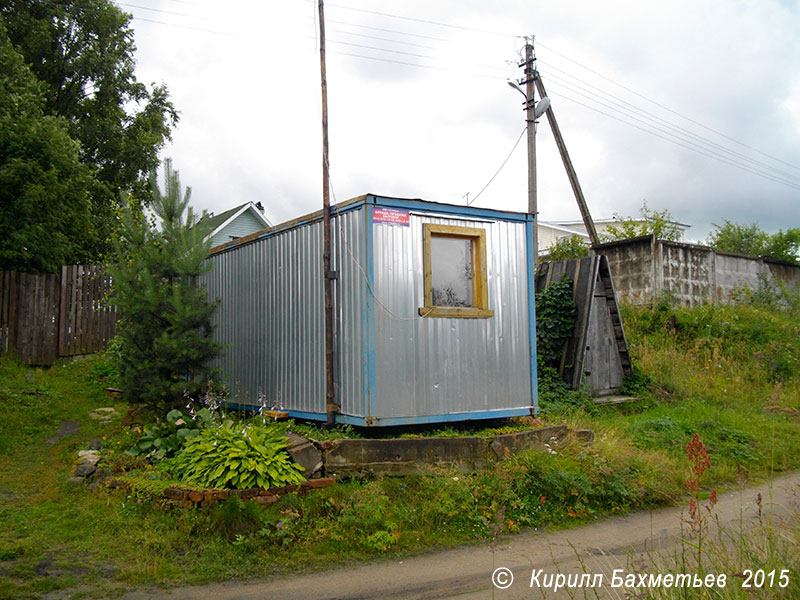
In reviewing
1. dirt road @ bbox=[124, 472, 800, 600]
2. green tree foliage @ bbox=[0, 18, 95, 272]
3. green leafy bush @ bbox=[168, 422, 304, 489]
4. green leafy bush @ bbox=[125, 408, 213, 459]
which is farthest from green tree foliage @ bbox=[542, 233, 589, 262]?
green leafy bush @ bbox=[168, 422, 304, 489]

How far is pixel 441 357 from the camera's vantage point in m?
7.94

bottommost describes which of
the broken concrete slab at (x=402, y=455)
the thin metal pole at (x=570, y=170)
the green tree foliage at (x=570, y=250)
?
the broken concrete slab at (x=402, y=455)

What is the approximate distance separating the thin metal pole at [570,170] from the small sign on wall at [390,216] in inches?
437

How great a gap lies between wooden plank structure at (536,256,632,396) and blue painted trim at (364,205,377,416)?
5.52 m

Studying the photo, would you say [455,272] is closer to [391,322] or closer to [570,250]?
[391,322]

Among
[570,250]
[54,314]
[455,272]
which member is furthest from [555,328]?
[54,314]

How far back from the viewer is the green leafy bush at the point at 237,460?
6.19 meters

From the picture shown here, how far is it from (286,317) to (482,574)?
485 centimetres

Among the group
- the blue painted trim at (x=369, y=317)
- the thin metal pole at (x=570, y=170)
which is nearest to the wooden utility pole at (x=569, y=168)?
the thin metal pole at (x=570, y=170)

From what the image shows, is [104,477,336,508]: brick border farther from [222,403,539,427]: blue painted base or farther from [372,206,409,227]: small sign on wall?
[372,206,409,227]: small sign on wall

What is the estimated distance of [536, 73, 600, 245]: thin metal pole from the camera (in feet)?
57.5

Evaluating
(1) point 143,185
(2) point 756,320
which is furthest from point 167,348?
(1) point 143,185

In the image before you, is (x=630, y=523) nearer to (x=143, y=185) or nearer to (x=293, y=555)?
(x=293, y=555)

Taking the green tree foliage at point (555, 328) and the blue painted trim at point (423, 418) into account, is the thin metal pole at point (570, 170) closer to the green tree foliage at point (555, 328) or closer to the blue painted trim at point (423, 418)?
the green tree foliage at point (555, 328)
